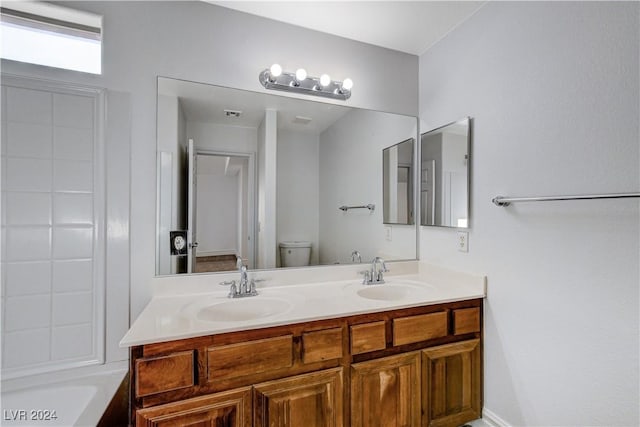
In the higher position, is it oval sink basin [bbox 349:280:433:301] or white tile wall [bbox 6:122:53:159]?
white tile wall [bbox 6:122:53:159]

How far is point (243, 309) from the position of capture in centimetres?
150

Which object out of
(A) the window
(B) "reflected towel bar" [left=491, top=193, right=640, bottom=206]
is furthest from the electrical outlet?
(A) the window

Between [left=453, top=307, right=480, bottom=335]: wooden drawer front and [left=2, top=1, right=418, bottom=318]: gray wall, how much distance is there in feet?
5.32

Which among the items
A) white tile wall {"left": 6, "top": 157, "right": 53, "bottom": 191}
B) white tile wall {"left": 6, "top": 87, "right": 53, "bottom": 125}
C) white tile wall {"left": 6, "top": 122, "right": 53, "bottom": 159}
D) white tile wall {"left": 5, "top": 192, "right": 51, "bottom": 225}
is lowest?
white tile wall {"left": 5, "top": 192, "right": 51, "bottom": 225}

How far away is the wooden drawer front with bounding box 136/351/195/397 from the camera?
104cm

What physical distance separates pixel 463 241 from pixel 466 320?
445 millimetres

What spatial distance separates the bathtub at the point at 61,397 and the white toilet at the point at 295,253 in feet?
3.20

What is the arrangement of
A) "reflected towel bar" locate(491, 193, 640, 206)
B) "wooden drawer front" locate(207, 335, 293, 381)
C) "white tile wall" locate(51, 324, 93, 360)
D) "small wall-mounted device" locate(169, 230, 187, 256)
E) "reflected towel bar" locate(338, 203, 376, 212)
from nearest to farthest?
1. "reflected towel bar" locate(491, 193, 640, 206)
2. "wooden drawer front" locate(207, 335, 293, 381)
3. "white tile wall" locate(51, 324, 93, 360)
4. "small wall-mounted device" locate(169, 230, 187, 256)
5. "reflected towel bar" locate(338, 203, 376, 212)

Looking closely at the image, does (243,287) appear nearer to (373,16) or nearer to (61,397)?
(61,397)

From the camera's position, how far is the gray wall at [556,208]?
109 cm

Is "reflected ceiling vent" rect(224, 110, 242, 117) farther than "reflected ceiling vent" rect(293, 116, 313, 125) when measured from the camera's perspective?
No

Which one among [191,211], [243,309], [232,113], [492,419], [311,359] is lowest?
[492,419]

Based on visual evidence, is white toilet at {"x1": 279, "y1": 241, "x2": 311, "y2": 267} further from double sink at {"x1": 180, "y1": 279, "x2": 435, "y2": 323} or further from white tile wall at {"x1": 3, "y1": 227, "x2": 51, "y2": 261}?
white tile wall at {"x1": 3, "y1": 227, "x2": 51, "y2": 261}

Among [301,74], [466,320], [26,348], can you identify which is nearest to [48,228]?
[26,348]
